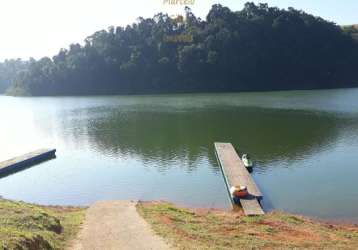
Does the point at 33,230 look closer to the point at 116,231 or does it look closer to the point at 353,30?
the point at 116,231

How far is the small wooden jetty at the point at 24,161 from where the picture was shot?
30.7m

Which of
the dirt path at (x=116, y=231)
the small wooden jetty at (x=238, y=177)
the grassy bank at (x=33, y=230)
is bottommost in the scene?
the small wooden jetty at (x=238, y=177)

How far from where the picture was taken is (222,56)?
97.4 m

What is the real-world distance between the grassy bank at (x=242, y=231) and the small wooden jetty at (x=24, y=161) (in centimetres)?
1587

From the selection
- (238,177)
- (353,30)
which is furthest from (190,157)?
(353,30)

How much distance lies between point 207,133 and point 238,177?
17321 mm

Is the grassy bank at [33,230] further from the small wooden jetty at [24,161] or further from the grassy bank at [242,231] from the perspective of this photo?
the small wooden jetty at [24,161]

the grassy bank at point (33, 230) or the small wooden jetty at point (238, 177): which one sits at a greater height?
the grassy bank at point (33, 230)

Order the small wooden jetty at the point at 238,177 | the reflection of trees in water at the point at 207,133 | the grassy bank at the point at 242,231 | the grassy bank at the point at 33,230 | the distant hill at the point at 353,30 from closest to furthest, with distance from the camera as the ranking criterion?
the grassy bank at the point at 33,230, the grassy bank at the point at 242,231, the small wooden jetty at the point at 238,177, the reflection of trees in water at the point at 207,133, the distant hill at the point at 353,30

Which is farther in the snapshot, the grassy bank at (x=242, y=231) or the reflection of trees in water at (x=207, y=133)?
the reflection of trees in water at (x=207, y=133)

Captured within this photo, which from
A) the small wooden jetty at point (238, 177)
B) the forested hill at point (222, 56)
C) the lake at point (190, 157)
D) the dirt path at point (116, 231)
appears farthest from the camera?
the forested hill at point (222, 56)

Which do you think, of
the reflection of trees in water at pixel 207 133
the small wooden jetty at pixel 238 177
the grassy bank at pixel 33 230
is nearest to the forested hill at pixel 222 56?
the reflection of trees in water at pixel 207 133

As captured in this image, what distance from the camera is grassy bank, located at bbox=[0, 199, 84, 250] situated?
1064 centimetres

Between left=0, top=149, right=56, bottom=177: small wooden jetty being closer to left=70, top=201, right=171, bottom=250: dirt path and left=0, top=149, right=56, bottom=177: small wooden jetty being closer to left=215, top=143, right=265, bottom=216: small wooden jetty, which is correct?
left=215, top=143, right=265, bottom=216: small wooden jetty
